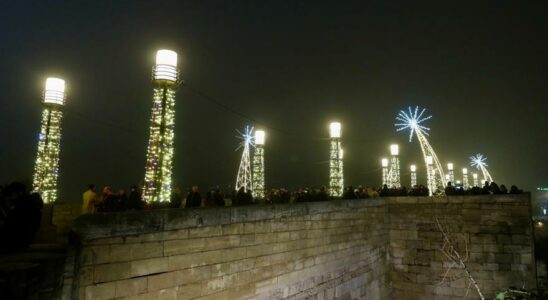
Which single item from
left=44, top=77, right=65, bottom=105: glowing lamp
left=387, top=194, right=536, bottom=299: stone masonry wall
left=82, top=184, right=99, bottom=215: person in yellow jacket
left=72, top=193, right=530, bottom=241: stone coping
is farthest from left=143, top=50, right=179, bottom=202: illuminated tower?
left=387, top=194, right=536, bottom=299: stone masonry wall

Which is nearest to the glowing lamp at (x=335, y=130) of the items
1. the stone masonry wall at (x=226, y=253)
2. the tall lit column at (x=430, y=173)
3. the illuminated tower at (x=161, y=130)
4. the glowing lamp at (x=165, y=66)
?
the stone masonry wall at (x=226, y=253)

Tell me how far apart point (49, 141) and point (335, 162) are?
39.5 feet

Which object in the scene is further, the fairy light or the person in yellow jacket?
the fairy light

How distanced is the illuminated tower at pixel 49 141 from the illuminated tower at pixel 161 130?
280 cm

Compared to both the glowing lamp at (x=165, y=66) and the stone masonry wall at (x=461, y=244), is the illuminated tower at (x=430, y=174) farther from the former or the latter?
the glowing lamp at (x=165, y=66)

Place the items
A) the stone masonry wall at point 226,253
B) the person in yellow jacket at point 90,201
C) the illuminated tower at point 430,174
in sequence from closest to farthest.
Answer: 1. the stone masonry wall at point 226,253
2. the person in yellow jacket at point 90,201
3. the illuminated tower at point 430,174

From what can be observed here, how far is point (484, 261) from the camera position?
15984 millimetres

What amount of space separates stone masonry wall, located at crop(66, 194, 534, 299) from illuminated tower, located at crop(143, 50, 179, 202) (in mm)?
4137

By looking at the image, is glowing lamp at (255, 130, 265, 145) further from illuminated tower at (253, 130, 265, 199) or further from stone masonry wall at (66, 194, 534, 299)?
stone masonry wall at (66, 194, 534, 299)

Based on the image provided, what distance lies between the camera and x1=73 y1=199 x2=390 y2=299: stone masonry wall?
18.3ft

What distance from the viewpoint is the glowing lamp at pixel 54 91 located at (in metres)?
11.8

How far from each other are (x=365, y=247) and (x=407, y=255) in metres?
3.67

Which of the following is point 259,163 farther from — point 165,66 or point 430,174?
point 430,174

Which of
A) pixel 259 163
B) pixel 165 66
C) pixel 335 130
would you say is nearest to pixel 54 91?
pixel 165 66
